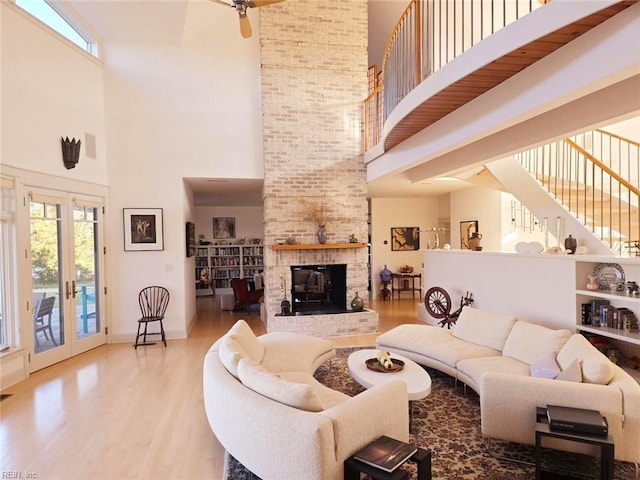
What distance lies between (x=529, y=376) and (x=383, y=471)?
1.90 meters

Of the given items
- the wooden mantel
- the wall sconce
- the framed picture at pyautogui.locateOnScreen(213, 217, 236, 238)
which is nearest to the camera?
the wall sconce

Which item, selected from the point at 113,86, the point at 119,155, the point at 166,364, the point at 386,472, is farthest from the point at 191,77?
the point at 386,472

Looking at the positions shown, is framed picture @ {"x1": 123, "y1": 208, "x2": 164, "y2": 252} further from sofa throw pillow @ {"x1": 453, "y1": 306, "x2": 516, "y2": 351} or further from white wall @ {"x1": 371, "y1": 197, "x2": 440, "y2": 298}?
white wall @ {"x1": 371, "y1": 197, "x2": 440, "y2": 298}

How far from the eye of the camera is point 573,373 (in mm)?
2840

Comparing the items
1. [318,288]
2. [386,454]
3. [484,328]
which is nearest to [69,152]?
[318,288]

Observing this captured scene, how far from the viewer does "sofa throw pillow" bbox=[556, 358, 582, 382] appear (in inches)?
111

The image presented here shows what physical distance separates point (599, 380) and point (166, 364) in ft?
15.7

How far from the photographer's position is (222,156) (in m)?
6.59

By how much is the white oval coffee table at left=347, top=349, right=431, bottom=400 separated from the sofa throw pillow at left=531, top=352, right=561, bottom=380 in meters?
0.90

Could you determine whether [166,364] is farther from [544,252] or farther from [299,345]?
→ [544,252]

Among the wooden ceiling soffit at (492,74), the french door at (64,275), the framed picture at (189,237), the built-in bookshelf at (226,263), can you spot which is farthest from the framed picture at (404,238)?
the french door at (64,275)

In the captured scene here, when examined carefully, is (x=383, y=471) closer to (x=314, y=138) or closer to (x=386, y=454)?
(x=386, y=454)

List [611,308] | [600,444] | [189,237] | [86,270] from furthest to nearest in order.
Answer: [189,237], [86,270], [611,308], [600,444]

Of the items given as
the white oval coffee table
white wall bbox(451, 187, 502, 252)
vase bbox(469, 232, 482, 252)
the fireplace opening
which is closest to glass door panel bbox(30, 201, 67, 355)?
the fireplace opening
